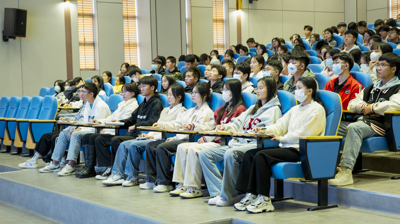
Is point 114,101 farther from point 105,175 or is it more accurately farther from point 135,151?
point 135,151

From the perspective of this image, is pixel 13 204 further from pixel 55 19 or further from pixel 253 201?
pixel 55 19

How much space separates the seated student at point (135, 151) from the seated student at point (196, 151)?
45 cm

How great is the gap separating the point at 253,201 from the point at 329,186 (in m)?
0.61

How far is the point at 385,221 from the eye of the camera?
10.3 ft

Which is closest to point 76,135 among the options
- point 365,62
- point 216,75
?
point 216,75

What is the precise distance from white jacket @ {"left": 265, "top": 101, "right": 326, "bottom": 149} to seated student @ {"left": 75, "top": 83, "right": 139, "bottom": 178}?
2036 mm

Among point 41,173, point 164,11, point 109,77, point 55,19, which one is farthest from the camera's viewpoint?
point 164,11

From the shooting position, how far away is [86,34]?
11.7m

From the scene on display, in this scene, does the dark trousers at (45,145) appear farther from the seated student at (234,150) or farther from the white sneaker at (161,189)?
the seated student at (234,150)

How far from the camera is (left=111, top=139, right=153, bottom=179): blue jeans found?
4723 mm

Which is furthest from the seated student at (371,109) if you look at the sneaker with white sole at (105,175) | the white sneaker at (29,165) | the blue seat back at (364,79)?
the white sneaker at (29,165)

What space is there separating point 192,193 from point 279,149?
938 mm

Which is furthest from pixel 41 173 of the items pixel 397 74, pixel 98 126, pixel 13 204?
pixel 397 74

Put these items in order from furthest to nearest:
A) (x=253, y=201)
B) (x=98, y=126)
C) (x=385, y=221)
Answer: (x=98, y=126) < (x=253, y=201) < (x=385, y=221)
